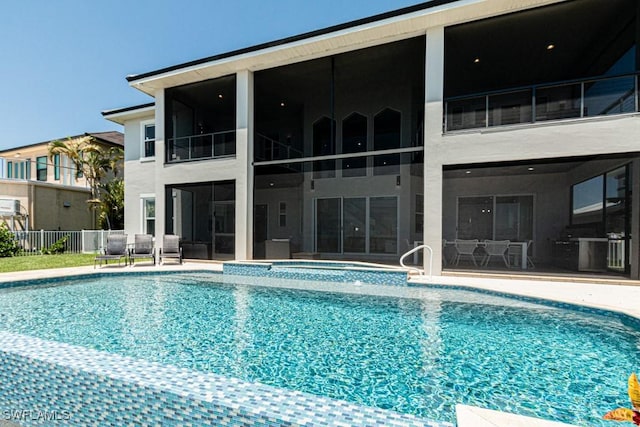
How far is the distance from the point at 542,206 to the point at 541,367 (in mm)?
10438

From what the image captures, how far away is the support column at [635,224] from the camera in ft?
23.9

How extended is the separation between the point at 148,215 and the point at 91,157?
8511mm

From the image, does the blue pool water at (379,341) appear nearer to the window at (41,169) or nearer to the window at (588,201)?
the window at (588,201)

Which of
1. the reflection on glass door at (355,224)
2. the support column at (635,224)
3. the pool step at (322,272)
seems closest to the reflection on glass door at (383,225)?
the reflection on glass door at (355,224)

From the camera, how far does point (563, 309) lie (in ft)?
18.2

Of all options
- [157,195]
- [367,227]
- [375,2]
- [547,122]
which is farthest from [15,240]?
[547,122]

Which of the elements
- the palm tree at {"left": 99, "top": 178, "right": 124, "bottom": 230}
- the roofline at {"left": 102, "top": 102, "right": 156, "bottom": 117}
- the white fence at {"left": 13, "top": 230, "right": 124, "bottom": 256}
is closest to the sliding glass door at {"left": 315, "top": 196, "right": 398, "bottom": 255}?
the roofline at {"left": 102, "top": 102, "right": 156, "bottom": 117}

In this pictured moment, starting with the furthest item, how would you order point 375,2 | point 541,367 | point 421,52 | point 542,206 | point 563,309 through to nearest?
point 542,206, point 375,2, point 421,52, point 563,309, point 541,367

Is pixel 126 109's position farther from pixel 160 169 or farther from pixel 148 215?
pixel 148 215

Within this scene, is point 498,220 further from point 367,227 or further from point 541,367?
point 541,367

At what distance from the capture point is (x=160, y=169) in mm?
12125

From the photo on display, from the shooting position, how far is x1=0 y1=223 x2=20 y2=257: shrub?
12.8 meters

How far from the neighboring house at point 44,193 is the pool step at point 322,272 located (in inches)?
536

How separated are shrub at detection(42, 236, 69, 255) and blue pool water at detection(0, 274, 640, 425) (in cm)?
848
